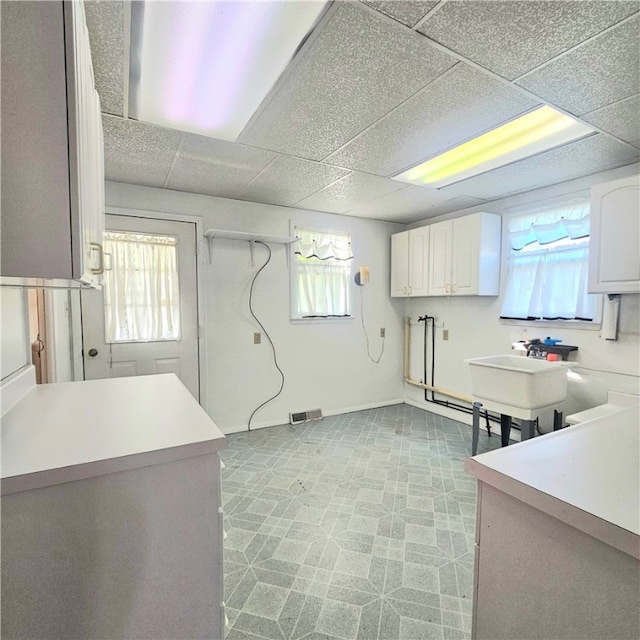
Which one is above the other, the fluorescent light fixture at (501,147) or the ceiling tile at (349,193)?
the fluorescent light fixture at (501,147)

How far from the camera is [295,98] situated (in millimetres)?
1743

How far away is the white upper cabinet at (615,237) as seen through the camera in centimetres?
222

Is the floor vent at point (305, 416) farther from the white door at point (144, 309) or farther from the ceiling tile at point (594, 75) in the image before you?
the ceiling tile at point (594, 75)

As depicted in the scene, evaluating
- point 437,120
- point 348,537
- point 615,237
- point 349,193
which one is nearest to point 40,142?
point 437,120

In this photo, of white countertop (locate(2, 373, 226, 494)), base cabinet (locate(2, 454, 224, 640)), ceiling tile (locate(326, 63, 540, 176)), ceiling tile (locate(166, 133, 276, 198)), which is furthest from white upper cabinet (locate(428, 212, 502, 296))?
base cabinet (locate(2, 454, 224, 640))

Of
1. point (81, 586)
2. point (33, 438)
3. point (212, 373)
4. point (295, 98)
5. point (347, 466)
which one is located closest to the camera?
point (81, 586)

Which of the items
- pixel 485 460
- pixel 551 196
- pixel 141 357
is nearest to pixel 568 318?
pixel 551 196

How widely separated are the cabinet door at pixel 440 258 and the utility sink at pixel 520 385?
114cm

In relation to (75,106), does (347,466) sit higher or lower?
lower

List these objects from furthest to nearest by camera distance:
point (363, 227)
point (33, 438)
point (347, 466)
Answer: point (363, 227), point (347, 466), point (33, 438)

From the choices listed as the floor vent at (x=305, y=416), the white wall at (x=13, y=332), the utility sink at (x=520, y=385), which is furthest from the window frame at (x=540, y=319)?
the white wall at (x=13, y=332)

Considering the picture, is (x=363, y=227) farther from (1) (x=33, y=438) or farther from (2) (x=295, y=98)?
(1) (x=33, y=438)

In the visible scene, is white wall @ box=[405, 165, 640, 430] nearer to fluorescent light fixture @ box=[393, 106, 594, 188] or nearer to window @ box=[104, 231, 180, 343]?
fluorescent light fixture @ box=[393, 106, 594, 188]

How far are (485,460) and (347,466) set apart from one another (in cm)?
207
